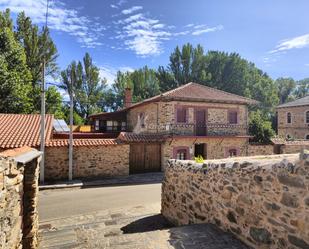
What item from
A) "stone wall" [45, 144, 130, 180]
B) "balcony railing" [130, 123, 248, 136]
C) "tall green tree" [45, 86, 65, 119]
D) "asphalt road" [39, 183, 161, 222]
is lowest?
"asphalt road" [39, 183, 161, 222]

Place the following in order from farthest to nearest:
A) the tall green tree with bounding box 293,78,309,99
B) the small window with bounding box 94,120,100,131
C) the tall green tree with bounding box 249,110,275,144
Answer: the tall green tree with bounding box 293,78,309,99 < the small window with bounding box 94,120,100,131 < the tall green tree with bounding box 249,110,275,144

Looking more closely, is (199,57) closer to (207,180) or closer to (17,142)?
(17,142)

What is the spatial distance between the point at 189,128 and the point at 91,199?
33.2ft

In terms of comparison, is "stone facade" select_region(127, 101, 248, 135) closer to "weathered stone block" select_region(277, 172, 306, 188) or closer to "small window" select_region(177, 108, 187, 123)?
"small window" select_region(177, 108, 187, 123)

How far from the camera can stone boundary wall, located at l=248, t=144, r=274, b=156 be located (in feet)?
65.9

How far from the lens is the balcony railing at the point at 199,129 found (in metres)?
18.0

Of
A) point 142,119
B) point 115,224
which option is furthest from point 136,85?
point 115,224

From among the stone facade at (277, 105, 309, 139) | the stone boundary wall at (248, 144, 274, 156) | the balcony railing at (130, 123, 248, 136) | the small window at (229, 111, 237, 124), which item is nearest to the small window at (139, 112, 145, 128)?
the balcony railing at (130, 123, 248, 136)

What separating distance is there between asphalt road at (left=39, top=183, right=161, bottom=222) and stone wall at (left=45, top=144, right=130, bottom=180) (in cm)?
241

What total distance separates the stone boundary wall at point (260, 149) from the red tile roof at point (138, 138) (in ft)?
27.0

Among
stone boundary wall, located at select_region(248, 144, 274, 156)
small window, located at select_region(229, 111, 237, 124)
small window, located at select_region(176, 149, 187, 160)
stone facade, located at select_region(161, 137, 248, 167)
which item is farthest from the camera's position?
stone boundary wall, located at select_region(248, 144, 274, 156)

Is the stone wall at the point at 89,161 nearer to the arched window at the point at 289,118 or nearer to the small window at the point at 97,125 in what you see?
the small window at the point at 97,125

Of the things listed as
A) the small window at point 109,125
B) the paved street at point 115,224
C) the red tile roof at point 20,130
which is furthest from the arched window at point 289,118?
the red tile roof at point 20,130

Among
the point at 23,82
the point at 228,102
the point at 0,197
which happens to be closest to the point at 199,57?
the point at 228,102
